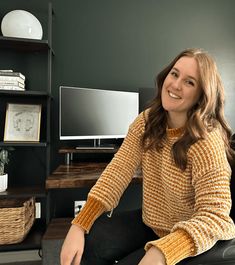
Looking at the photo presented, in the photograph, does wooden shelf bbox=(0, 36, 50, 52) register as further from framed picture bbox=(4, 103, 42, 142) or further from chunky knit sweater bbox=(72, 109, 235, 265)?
chunky knit sweater bbox=(72, 109, 235, 265)

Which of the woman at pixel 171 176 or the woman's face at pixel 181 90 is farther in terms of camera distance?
the woman's face at pixel 181 90

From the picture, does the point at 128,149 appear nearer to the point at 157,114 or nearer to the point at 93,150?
the point at 157,114

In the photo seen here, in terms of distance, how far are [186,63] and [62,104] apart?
3.21ft

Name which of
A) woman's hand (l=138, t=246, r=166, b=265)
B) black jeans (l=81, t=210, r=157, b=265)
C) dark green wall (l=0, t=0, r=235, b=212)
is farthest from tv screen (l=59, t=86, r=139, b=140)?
woman's hand (l=138, t=246, r=166, b=265)

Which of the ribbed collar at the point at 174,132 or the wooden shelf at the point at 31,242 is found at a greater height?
the ribbed collar at the point at 174,132

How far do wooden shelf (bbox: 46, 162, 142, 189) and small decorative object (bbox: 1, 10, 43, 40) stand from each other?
93cm

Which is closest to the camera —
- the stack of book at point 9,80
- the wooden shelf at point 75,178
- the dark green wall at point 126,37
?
the wooden shelf at point 75,178

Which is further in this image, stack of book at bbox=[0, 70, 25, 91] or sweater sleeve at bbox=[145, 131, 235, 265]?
stack of book at bbox=[0, 70, 25, 91]

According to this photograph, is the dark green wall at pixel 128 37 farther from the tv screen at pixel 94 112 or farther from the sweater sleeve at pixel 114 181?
the sweater sleeve at pixel 114 181

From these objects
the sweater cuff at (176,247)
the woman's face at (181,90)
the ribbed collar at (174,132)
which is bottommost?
the sweater cuff at (176,247)

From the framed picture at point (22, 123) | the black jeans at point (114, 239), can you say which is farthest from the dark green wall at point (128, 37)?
the black jeans at point (114, 239)

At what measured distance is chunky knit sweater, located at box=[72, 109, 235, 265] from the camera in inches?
27.1

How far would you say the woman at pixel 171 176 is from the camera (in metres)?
0.76

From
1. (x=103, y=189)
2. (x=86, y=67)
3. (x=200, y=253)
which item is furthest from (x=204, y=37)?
(x=200, y=253)
